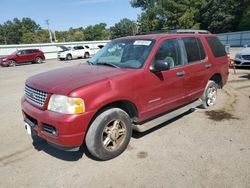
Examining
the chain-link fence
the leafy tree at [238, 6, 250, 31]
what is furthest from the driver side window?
the leafy tree at [238, 6, 250, 31]

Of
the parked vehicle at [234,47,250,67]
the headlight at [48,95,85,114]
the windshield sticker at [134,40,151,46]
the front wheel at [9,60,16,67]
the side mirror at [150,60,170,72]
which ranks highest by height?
the windshield sticker at [134,40,151,46]

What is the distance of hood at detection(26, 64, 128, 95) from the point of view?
3.21 metres

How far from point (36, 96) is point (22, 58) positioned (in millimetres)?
22460

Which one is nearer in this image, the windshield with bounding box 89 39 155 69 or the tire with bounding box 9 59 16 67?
the windshield with bounding box 89 39 155 69

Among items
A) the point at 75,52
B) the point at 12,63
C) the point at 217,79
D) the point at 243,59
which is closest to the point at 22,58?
the point at 12,63

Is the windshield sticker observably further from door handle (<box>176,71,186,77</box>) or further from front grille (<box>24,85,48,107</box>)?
front grille (<box>24,85,48,107</box>)

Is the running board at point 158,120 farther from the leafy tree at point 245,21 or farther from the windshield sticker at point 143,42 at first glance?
the leafy tree at point 245,21

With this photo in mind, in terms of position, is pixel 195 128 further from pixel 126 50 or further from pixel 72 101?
pixel 72 101

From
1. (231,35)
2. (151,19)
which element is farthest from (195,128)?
(151,19)

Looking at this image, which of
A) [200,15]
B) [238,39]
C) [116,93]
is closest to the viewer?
[116,93]

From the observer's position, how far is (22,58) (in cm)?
2370

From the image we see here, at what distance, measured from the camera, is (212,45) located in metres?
5.66

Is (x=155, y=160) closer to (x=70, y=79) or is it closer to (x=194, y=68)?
(x=70, y=79)

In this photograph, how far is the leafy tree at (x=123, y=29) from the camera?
91.3 m
